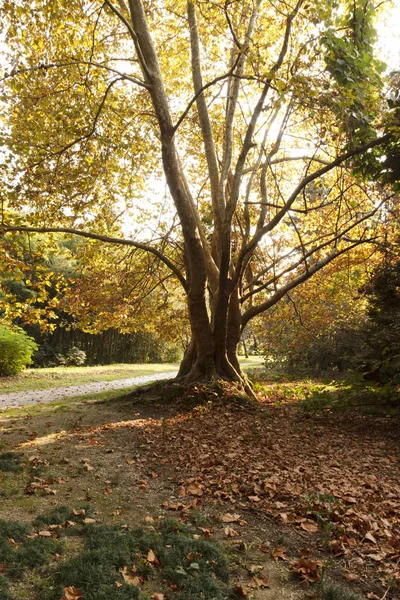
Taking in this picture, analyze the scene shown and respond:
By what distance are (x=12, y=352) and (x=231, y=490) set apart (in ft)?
44.0

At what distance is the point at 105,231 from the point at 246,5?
626 centimetres

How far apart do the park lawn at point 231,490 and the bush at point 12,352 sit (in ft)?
25.7

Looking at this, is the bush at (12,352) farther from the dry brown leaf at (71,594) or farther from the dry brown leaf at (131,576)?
the dry brown leaf at (71,594)

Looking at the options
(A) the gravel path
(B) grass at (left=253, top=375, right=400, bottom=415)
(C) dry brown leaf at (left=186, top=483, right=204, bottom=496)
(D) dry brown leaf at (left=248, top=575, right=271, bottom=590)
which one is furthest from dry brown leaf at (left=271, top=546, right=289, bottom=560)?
(A) the gravel path

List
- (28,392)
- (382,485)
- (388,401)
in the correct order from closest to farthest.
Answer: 1. (382,485)
2. (388,401)
3. (28,392)

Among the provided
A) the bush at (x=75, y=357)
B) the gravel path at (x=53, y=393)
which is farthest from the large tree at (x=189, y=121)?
the bush at (x=75, y=357)

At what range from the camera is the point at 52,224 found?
10367 mm

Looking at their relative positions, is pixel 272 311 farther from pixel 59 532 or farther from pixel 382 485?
pixel 59 532

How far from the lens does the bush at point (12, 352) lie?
1628 centimetres

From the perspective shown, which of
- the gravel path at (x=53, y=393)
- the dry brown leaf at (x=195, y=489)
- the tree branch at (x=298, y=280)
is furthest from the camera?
the gravel path at (x=53, y=393)

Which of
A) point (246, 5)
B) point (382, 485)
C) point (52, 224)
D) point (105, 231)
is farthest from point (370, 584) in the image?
point (246, 5)

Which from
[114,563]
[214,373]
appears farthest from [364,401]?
[114,563]

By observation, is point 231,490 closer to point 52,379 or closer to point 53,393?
point 53,393

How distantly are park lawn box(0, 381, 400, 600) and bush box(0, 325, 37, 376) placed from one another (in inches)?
308
